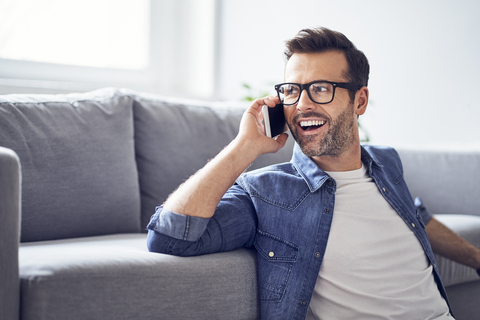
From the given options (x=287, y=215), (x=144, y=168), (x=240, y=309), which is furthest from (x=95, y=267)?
(x=144, y=168)

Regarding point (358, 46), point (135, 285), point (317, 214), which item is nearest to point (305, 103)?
point (317, 214)

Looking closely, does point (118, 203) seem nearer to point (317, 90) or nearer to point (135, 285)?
point (135, 285)

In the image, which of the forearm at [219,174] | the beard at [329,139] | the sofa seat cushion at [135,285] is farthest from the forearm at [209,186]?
the beard at [329,139]

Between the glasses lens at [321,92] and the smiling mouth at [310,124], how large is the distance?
60 millimetres

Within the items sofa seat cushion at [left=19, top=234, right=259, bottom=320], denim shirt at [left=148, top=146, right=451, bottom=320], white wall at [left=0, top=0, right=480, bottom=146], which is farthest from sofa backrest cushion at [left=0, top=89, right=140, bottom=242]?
white wall at [left=0, top=0, right=480, bottom=146]

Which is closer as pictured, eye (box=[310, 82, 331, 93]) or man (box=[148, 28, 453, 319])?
man (box=[148, 28, 453, 319])

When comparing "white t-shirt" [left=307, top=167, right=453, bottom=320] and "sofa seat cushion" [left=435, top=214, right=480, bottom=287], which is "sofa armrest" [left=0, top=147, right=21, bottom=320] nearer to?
"white t-shirt" [left=307, top=167, right=453, bottom=320]

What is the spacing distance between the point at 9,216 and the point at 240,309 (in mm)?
515

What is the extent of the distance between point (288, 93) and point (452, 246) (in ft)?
2.42

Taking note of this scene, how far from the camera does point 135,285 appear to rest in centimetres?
82

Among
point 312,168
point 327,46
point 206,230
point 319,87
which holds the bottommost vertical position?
point 206,230

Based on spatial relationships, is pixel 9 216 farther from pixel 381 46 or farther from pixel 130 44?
pixel 130 44

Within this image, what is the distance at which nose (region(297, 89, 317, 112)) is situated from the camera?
3.90 ft

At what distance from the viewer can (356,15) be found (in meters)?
2.47
